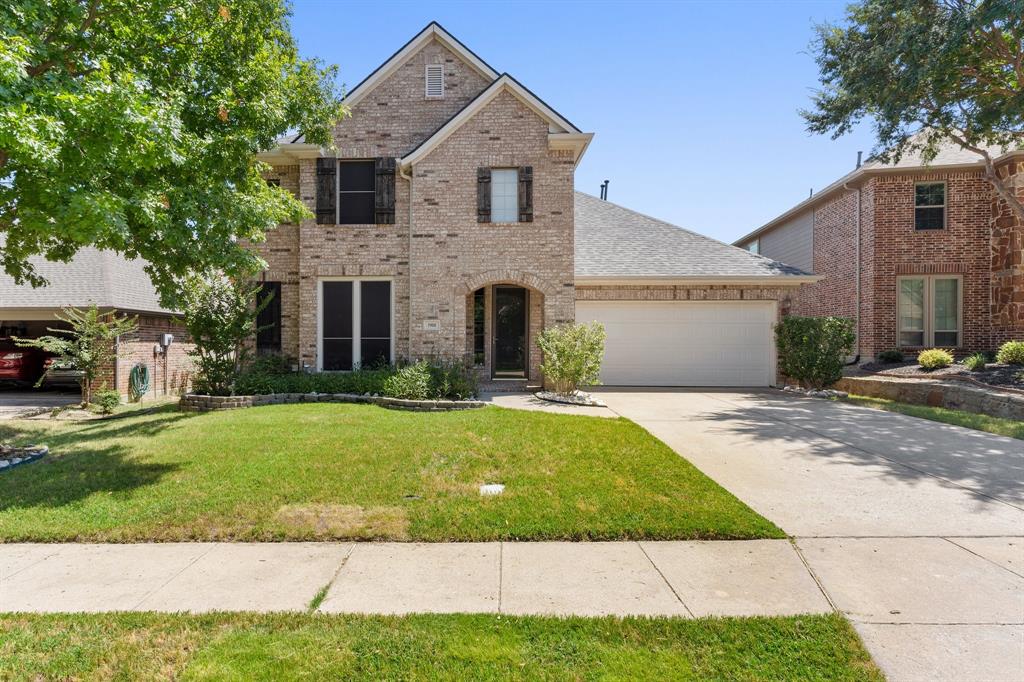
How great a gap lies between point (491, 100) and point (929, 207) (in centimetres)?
1476

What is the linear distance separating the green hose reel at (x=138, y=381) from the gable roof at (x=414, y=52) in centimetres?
945

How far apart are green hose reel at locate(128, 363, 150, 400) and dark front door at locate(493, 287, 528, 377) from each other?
9947mm

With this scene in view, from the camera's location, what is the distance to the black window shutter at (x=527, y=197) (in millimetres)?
12383

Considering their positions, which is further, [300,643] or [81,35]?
[81,35]

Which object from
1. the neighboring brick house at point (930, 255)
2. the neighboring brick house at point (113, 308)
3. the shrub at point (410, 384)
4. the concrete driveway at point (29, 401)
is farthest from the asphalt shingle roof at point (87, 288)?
the neighboring brick house at point (930, 255)

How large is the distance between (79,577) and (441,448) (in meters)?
3.85

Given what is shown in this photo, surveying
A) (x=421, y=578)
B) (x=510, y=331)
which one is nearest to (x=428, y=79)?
(x=510, y=331)

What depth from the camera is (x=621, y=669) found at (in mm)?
2576

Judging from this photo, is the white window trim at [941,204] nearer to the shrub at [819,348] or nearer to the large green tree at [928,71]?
the large green tree at [928,71]

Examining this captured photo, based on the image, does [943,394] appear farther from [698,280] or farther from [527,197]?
[527,197]

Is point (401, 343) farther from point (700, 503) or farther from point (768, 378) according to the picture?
point (768, 378)

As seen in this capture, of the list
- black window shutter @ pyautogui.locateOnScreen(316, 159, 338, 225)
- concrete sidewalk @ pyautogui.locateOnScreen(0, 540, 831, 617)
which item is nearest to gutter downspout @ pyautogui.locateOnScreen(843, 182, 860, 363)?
concrete sidewalk @ pyautogui.locateOnScreen(0, 540, 831, 617)

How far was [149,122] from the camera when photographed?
17.1 feet

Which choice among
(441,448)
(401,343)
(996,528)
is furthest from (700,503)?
(401,343)
